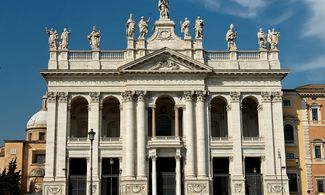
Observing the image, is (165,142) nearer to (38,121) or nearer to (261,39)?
(261,39)

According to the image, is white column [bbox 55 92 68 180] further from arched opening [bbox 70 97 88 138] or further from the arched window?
the arched window

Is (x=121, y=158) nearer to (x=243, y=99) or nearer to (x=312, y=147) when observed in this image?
(x=243, y=99)


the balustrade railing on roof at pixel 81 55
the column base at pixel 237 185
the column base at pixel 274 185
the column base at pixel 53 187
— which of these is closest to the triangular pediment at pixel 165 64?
the balustrade railing on roof at pixel 81 55

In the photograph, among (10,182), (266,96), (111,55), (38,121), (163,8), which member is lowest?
(10,182)

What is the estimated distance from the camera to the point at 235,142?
56.8m

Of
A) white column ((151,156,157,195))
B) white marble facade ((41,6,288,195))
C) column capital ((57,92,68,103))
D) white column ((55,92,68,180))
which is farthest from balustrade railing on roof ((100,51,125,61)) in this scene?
white column ((151,156,157,195))

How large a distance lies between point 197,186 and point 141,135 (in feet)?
25.7

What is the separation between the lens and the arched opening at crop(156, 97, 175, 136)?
59.3m

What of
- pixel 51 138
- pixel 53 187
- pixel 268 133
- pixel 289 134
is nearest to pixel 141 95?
pixel 51 138

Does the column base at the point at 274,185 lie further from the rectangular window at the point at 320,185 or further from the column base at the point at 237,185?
the rectangular window at the point at 320,185

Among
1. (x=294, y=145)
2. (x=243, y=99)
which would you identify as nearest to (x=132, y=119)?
(x=243, y=99)

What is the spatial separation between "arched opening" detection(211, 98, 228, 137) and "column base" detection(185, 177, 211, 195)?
25.7 ft

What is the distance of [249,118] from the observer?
61.9m

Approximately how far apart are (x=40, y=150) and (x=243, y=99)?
29.5 meters
